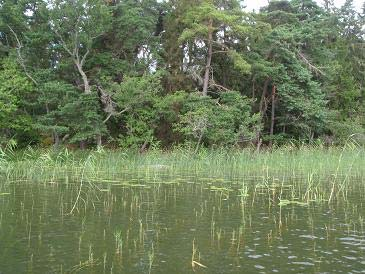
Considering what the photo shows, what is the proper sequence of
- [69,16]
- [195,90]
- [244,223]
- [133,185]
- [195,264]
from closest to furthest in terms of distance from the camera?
[195,264], [244,223], [133,185], [69,16], [195,90]

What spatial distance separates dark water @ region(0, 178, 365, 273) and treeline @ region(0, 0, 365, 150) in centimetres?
1400

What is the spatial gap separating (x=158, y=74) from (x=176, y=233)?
2004 centimetres

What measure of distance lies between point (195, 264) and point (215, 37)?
2401 centimetres

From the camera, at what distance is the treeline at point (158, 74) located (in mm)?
25328

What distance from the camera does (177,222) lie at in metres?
7.73

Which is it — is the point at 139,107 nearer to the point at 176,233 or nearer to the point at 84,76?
the point at 84,76

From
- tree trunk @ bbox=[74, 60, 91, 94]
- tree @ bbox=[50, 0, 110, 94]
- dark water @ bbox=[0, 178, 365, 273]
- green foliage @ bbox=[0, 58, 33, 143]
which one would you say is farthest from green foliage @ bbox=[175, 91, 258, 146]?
Result: dark water @ bbox=[0, 178, 365, 273]

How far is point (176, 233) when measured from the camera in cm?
696

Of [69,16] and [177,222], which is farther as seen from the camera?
[69,16]

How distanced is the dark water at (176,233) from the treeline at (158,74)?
13997 millimetres

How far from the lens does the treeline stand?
83.1 feet

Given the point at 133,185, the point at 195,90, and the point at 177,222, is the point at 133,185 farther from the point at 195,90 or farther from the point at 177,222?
the point at 195,90

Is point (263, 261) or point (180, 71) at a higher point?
point (180, 71)

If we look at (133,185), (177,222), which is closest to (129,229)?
(177,222)
